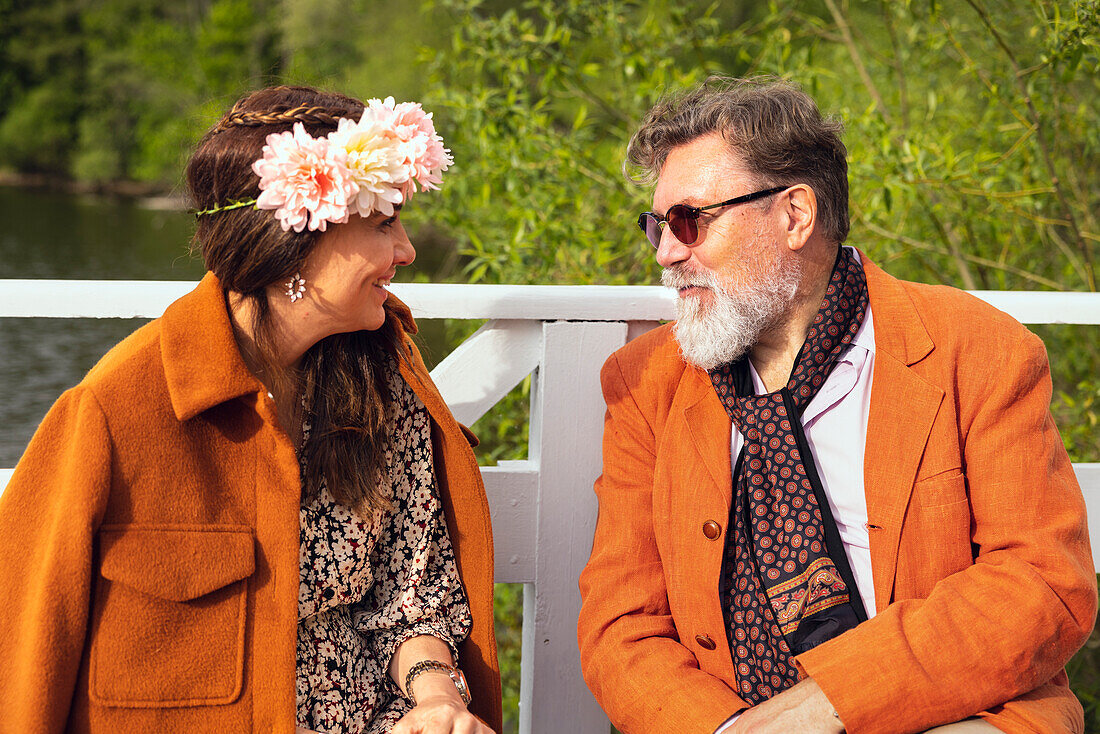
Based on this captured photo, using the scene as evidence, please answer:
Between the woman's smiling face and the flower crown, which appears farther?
the woman's smiling face

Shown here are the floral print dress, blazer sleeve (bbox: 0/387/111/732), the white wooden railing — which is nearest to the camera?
blazer sleeve (bbox: 0/387/111/732)

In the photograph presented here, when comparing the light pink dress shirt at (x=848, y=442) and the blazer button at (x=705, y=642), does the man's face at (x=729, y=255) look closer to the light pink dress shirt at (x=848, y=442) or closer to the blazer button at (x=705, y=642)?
the light pink dress shirt at (x=848, y=442)

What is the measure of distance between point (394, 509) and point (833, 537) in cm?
90

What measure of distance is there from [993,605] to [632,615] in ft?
2.31

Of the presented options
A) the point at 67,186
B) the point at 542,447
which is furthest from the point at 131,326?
the point at 67,186

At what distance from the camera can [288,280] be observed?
5.90 ft

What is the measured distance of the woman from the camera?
1615 mm

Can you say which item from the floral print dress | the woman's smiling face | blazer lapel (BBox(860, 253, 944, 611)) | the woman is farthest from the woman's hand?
blazer lapel (BBox(860, 253, 944, 611))

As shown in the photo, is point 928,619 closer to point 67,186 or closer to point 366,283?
point 366,283

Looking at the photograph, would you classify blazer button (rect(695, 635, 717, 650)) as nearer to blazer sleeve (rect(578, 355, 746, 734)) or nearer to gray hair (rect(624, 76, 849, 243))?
blazer sleeve (rect(578, 355, 746, 734))

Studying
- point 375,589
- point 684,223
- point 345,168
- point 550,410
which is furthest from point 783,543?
point 345,168

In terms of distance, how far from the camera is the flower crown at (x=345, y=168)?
1673 mm

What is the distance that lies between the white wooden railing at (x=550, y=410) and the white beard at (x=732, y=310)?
0.20 m

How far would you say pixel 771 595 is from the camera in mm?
2033
